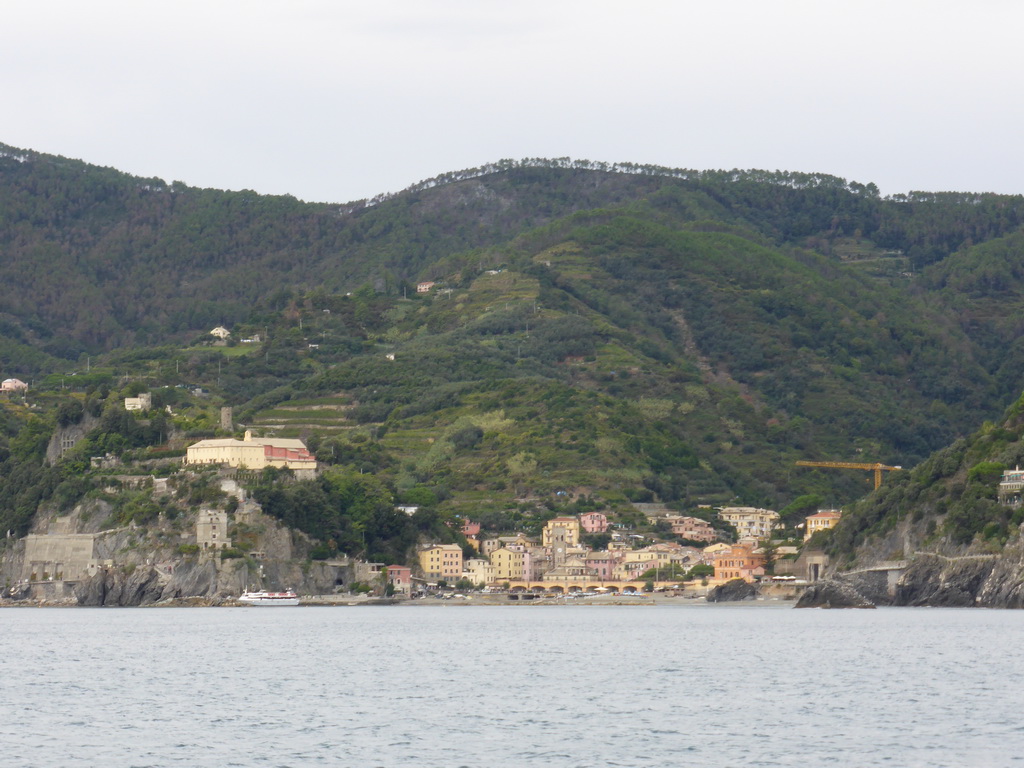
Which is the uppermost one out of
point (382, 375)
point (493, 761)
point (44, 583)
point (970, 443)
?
point (382, 375)

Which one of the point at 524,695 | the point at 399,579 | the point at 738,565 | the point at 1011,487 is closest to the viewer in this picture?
the point at 524,695

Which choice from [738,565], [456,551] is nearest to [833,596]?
[738,565]

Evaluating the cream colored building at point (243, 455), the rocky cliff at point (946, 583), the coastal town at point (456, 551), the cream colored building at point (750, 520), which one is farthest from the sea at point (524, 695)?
the cream colored building at point (750, 520)

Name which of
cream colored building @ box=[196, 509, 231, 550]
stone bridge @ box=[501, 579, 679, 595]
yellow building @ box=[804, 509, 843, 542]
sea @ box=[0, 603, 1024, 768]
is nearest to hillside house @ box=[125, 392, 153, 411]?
cream colored building @ box=[196, 509, 231, 550]

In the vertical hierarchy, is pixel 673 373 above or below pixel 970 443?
above

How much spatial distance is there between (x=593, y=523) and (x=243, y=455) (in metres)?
30.0

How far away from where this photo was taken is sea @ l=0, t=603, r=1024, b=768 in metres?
39.8

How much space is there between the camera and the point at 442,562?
129250 millimetres

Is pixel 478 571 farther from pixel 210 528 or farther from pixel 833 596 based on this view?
pixel 833 596

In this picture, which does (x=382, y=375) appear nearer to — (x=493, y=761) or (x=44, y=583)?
(x=44, y=583)

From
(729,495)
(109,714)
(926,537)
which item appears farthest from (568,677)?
(729,495)

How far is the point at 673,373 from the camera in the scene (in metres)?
194

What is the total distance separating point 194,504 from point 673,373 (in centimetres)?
8529

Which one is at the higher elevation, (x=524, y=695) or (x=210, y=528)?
(x=210, y=528)
